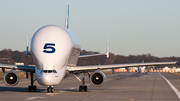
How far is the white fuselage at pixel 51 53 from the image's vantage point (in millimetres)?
22656

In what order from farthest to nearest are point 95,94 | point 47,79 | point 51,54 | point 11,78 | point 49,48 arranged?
point 11,78 → point 95,94 → point 49,48 → point 51,54 → point 47,79

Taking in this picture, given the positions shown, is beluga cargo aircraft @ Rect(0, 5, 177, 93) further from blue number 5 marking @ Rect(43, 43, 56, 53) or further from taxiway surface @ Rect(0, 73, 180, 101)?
taxiway surface @ Rect(0, 73, 180, 101)

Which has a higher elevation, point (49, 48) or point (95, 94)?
point (49, 48)

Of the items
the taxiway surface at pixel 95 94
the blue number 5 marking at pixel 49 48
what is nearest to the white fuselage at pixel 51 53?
the blue number 5 marking at pixel 49 48

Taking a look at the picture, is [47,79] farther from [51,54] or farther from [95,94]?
[95,94]

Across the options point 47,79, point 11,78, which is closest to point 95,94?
point 47,79

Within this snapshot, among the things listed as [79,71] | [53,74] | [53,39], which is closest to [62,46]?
[53,39]

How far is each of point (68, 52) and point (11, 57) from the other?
8076 centimetres

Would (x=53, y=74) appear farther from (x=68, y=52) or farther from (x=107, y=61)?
(x=107, y=61)

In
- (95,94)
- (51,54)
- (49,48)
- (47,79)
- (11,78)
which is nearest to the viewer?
(47,79)

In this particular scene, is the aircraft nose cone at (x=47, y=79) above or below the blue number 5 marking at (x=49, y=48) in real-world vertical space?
below

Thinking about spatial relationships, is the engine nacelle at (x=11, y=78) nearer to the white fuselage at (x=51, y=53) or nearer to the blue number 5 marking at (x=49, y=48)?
the white fuselage at (x=51, y=53)

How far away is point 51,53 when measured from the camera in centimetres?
2320

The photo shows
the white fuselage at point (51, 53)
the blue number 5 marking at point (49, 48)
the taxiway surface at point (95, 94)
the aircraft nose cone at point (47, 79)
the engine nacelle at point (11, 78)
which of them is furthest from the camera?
the engine nacelle at point (11, 78)
